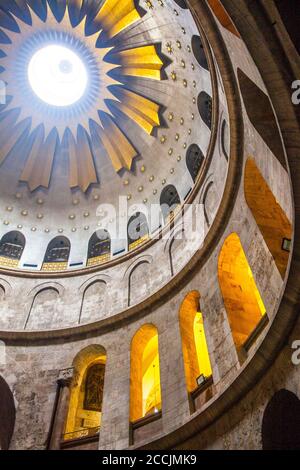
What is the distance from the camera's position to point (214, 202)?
1188 centimetres

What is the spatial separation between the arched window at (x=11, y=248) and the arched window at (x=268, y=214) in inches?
399

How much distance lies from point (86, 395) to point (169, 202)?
766cm

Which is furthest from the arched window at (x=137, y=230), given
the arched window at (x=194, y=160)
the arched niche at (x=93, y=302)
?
the arched window at (x=194, y=160)

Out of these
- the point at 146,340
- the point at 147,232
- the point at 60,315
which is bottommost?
the point at 146,340

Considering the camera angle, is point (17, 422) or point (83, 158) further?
point (83, 158)

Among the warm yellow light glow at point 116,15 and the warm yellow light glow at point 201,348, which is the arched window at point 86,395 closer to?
the warm yellow light glow at point 201,348

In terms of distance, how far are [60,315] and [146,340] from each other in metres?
3.45

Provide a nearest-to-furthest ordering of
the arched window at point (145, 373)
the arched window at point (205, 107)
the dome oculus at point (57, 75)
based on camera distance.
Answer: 1. the arched window at point (145, 373)
2. the arched window at point (205, 107)
3. the dome oculus at point (57, 75)

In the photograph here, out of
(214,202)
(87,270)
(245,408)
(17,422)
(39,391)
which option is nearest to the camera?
(245,408)

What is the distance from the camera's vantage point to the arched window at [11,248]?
15629 millimetres

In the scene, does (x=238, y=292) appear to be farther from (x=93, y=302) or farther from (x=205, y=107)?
(x=205, y=107)
